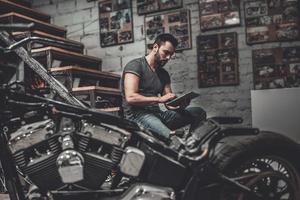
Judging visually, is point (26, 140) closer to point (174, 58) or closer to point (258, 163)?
point (258, 163)

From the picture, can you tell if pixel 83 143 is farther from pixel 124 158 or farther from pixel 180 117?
pixel 180 117

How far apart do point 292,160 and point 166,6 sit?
2.77 metres

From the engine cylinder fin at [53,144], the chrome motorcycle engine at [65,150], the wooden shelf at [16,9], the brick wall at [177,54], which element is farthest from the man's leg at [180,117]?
the wooden shelf at [16,9]

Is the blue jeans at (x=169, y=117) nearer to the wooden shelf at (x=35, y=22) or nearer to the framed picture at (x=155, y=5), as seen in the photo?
the wooden shelf at (x=35, y=22)

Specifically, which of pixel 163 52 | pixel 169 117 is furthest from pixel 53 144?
pixel 163 52

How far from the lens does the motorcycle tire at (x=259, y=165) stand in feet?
5.20

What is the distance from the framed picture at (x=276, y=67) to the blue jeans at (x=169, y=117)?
1421 mm

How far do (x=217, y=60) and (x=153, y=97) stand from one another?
1618mm

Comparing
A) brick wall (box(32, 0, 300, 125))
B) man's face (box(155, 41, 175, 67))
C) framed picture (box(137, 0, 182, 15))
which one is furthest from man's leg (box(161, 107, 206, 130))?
framed picture (box(137, 0, 182, 15))

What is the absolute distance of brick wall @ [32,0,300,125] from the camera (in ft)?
12.1

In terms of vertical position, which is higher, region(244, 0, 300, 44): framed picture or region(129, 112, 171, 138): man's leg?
region(244, 0, 300, 44): framed picture

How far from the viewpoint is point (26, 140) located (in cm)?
156

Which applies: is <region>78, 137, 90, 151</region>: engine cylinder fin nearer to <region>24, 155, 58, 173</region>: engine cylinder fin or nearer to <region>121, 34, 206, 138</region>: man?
<region>24, 155, 58, 173</region>: engine cylinder fin

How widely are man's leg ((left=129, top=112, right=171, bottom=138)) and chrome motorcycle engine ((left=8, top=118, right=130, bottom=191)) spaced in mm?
651
